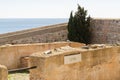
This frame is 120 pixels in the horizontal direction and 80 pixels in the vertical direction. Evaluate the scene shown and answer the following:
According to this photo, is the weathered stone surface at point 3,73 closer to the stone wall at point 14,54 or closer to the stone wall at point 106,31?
the stone wall at point 14,54

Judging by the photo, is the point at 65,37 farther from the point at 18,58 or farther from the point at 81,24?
the point at 18,58

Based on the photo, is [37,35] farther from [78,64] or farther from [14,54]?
[78,64]

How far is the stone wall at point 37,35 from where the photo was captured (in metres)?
14.7

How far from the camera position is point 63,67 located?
7.44 meters

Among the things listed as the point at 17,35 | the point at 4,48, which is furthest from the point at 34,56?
the point at 17,35

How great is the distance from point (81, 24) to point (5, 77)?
10838 millimetres

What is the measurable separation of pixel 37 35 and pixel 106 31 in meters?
3.21

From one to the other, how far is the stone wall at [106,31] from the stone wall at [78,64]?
6528 mm

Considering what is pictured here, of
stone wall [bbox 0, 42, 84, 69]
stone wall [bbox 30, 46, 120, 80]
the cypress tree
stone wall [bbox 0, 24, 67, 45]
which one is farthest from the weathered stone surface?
the cypress tree

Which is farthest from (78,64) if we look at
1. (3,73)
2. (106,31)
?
(106,31)

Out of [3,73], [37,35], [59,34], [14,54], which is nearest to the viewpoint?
[3,73]

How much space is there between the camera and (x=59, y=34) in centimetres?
1639

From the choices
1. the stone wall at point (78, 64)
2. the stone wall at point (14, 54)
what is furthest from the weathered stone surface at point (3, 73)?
the stone wall at point (14, 54)

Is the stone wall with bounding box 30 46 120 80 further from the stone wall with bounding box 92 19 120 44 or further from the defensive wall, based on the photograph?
the defensive wall
